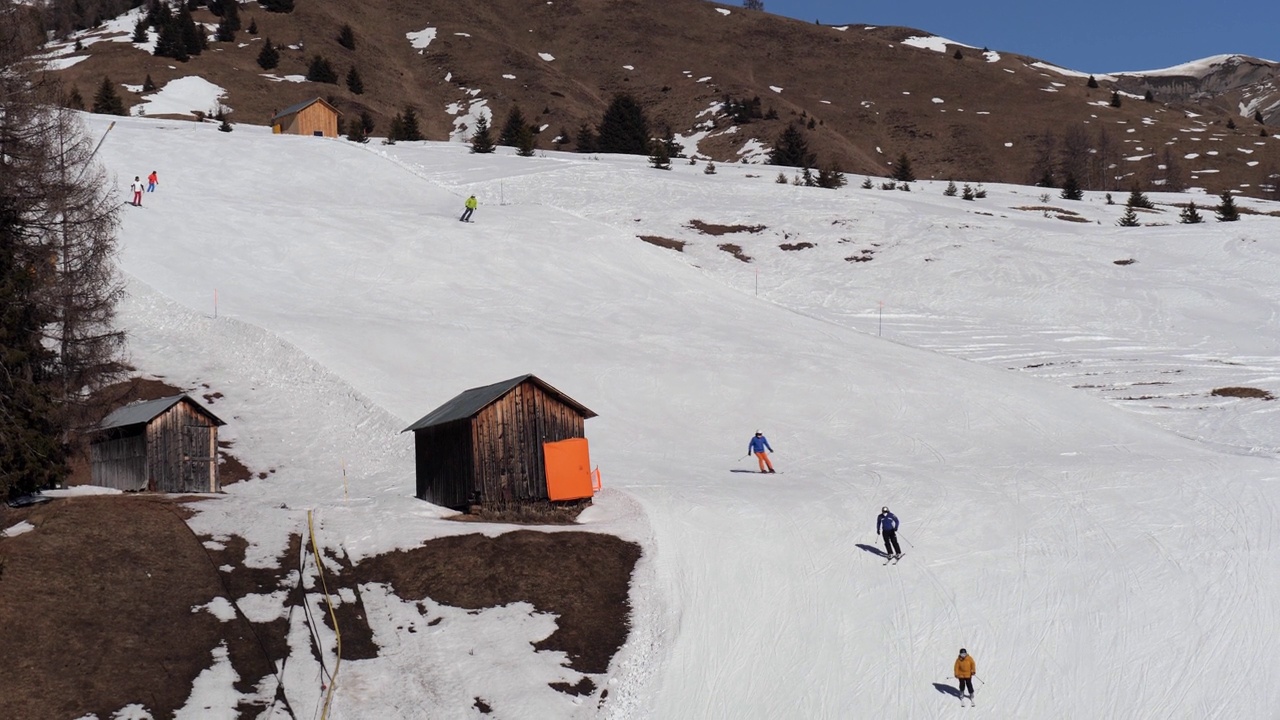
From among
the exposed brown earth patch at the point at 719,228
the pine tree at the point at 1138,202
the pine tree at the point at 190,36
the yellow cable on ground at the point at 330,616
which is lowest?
the yellow cable on ground at the point at 330,616

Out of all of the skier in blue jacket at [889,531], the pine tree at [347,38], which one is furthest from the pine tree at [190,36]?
the skier in blue jacket at [889,531]

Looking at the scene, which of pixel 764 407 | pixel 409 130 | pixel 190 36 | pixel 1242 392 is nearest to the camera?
pixel 764 407

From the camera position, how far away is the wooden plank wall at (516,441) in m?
28.0

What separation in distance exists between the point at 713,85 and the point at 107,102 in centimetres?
6502

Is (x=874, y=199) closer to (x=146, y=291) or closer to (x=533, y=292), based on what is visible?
(x=533, y=292)

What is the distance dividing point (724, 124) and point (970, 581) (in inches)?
3713

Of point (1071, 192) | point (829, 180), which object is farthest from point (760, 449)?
point (1071, 192)

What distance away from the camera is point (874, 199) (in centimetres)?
6838

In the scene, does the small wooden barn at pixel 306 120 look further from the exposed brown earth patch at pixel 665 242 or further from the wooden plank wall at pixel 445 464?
the wooden plank wall at pixel 445 464

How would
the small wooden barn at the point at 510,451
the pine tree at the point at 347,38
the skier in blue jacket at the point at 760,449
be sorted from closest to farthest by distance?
the small wooden barn at the point at 510,451
the skier in blue jacket at the point at 760,449
the pine tree at the point at 347,38

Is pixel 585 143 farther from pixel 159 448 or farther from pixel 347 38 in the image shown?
pixel 159 448

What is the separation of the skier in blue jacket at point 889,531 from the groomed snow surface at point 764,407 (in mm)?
466

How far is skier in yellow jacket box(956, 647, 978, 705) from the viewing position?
1892 cm

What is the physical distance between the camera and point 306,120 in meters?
81.1
